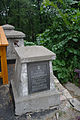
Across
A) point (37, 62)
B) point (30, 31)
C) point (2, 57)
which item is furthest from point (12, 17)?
point (37, 62)

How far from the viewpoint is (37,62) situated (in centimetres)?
208

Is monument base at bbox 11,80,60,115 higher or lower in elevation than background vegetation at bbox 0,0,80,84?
lower

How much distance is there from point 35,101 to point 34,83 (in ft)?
1.09

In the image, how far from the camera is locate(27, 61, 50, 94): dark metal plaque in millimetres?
2080

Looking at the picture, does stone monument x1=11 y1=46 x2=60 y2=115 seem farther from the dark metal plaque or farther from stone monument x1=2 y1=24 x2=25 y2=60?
stone monument x1=2 y1=24 x2=25 y2=60

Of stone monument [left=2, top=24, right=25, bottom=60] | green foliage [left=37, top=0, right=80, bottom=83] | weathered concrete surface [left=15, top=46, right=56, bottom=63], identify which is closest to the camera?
weathered concrete surface [left=15, top=46, right=56, bottom=63]

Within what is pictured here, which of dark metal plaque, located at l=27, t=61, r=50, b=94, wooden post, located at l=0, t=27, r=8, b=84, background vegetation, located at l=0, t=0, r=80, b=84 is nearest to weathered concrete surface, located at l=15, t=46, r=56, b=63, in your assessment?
dark metal plaque, located at l=27, t=61, r=50, b=94

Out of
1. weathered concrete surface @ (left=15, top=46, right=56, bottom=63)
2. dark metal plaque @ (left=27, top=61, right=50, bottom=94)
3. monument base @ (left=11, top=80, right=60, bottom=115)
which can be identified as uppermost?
weathered concrete surface @ (left=15, top=46, right=56, bottom=63)

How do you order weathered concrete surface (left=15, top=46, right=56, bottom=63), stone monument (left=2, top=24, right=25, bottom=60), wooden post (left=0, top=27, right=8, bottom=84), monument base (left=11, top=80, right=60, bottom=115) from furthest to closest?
stone monument (left=2, top=24, right=25, bottom=60)
wooden post (left=0, top=27, right=8, bottom=84)
monument base (left=11, top=80, right=60, bottom=115)
weathered concrete surface (left=15, top=46, right=56, bottom=63)

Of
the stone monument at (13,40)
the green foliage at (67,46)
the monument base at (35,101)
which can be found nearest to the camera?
the monument base at (35,101)

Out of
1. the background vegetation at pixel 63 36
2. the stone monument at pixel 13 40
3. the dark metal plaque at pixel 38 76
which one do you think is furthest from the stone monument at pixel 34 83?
the background vegetation at pixel 63 36

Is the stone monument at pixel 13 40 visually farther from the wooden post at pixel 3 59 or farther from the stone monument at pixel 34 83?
the stone monument at pixel 34 83

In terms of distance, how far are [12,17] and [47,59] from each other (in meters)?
10.1

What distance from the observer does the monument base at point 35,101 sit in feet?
6.77
